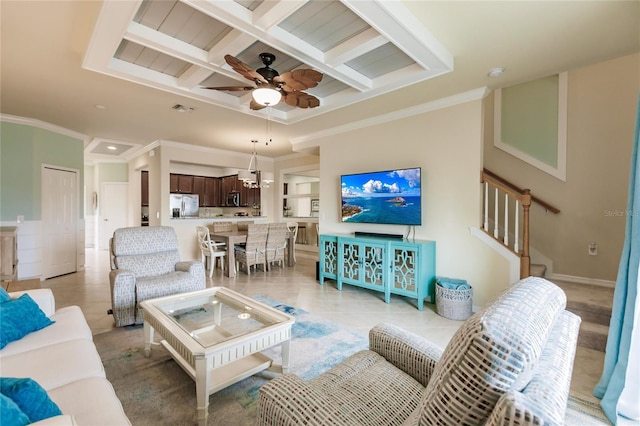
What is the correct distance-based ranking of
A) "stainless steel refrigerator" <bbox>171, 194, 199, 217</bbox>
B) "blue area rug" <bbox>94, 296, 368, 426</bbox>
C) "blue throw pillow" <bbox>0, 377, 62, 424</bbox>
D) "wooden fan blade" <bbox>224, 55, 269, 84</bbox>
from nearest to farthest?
"blue throw pillow" <bbox>0, 377, 62, 424</bbox> < "blue area rug" <bbox>94, 296, 368, 426</bbox> < "wooden fan blade" <bbox>224, 55, 269, 84</bbox> < "stainless steel refrigerator" <bbox>171, 194, 199, 217</bbox>

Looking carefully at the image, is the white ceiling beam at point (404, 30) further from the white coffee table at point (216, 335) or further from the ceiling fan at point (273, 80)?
the white coffee table at point (216, 335)

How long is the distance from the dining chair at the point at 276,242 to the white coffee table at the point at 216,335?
2705mm

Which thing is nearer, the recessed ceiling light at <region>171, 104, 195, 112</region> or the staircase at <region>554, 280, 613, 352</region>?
the staircase at <region>554, 280, 613, 352</region>

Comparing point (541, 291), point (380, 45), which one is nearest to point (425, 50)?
point (380, 45)

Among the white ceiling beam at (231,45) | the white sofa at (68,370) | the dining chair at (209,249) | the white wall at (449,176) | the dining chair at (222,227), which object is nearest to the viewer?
the white sofa at (68,370)

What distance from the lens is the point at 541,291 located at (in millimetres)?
940

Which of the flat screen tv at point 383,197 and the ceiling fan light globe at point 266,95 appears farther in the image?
the flat screen tv at point 383,197

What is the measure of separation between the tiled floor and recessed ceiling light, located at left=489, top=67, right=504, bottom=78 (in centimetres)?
266

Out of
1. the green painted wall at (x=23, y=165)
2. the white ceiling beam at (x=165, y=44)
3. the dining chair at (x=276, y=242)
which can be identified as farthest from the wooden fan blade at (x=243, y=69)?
the green painted wall at (x=23, y=165)

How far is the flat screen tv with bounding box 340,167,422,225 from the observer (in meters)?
3.87

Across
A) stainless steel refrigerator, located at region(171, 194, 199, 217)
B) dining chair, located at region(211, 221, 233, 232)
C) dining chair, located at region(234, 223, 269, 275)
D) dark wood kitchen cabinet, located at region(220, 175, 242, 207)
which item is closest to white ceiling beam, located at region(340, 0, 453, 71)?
dining chair, located at region(234, 223, 269, 275)

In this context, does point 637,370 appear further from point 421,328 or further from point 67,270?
point 67,270

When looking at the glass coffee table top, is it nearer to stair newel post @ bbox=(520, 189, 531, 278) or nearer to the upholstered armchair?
the upholstered armchair

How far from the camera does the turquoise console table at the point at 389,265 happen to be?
3588 mm
